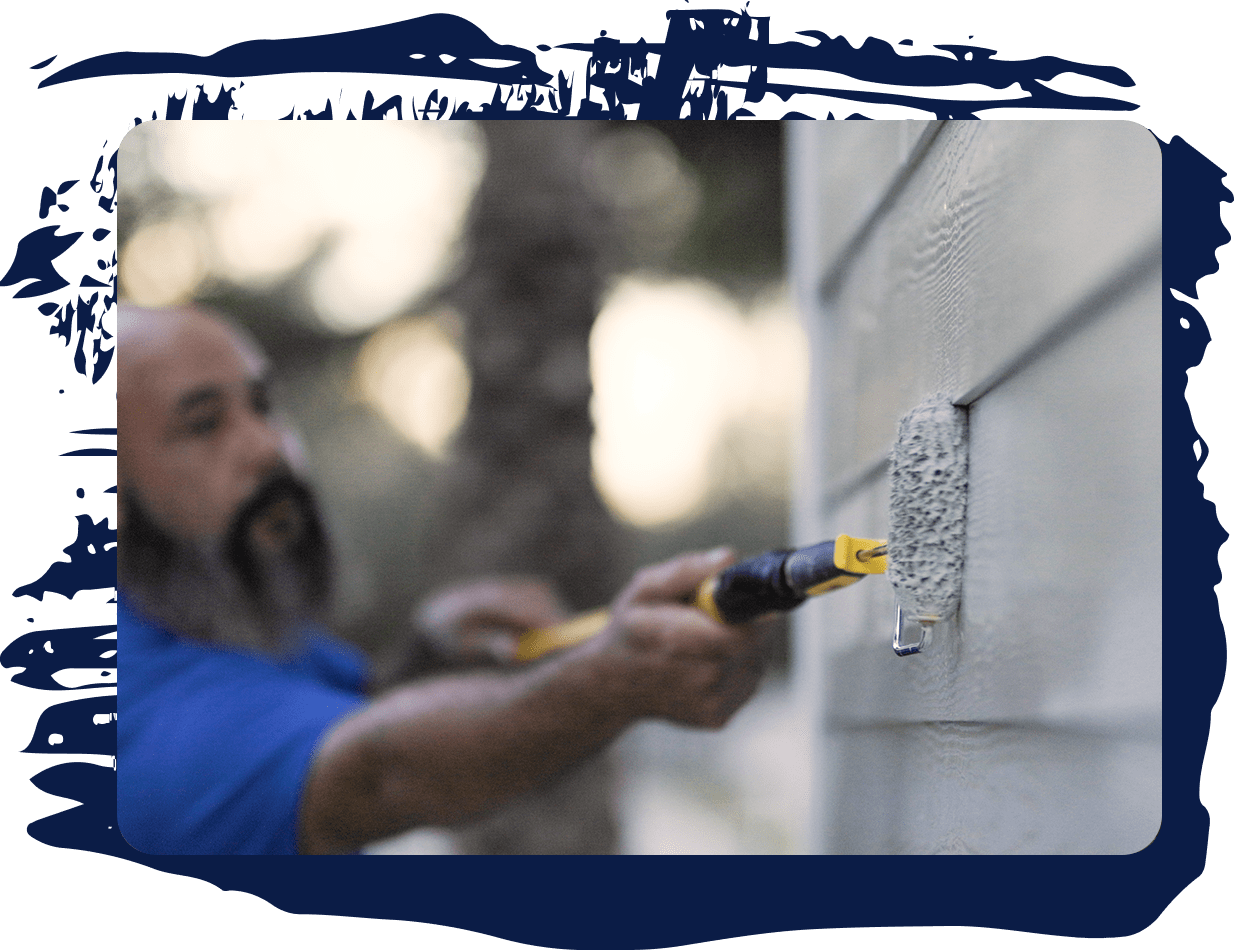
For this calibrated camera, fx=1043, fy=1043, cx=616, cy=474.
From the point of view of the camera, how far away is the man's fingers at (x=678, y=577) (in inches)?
24.6

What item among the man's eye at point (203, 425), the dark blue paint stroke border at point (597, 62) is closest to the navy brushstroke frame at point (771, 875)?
the dark blue paint stroke border at point (597, 62)

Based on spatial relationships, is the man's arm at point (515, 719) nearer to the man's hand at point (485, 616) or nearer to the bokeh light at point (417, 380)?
the man's hand at point (485, 616)

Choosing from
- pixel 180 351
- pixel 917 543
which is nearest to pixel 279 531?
pixel 180 351

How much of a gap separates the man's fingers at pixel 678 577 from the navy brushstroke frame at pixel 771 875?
0.16 metres

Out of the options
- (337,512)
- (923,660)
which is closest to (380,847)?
(337,512)

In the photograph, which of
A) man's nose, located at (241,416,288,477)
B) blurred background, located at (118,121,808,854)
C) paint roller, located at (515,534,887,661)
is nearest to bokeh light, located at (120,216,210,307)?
blurred background, located at (118,121,808,854)

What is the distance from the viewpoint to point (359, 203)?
0.81 metres

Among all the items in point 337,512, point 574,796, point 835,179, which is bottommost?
point 574,796

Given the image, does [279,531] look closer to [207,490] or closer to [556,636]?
[207,490]

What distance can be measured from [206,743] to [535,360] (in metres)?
0.45

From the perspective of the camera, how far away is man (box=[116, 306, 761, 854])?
0.64m

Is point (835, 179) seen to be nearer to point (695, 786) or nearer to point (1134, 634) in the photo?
point (1134, 634)

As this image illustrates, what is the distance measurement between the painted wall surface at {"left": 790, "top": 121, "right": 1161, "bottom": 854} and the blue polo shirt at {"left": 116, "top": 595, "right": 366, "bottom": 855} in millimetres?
398

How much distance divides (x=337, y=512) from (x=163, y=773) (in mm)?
257
